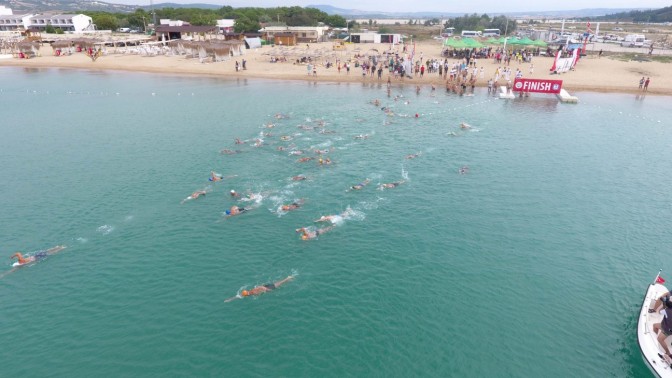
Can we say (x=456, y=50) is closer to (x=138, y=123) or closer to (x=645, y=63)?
(x=645, y=63)

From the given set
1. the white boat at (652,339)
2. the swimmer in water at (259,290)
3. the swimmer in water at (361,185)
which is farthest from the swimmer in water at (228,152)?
the white boat at (652,339)

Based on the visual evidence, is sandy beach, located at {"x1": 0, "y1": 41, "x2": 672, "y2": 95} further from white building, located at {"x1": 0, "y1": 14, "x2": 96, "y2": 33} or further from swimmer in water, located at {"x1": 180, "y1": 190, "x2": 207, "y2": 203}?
white building, located at {"x1": 0, "y1": 14, "x2": 96, "y2": 33}

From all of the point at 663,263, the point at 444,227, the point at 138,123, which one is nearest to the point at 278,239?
the point at 444,227

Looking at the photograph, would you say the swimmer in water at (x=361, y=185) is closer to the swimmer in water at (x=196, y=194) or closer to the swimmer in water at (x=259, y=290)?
the swimmer in water at (x=196, y=194)

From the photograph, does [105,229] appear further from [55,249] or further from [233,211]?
[233,211]

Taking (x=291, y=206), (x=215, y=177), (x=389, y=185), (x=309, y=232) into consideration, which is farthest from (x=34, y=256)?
(x=389, y=185)

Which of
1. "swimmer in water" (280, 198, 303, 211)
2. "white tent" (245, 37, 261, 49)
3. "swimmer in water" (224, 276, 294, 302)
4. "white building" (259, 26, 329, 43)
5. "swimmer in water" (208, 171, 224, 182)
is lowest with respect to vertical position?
"swimmer in water" (224, 276, 294, 302)

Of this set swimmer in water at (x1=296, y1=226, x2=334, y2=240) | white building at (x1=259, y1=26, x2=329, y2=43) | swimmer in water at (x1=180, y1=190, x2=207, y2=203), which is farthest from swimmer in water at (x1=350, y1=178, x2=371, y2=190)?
white building at (x1=259, y1=26, x2=329, y2=43)
